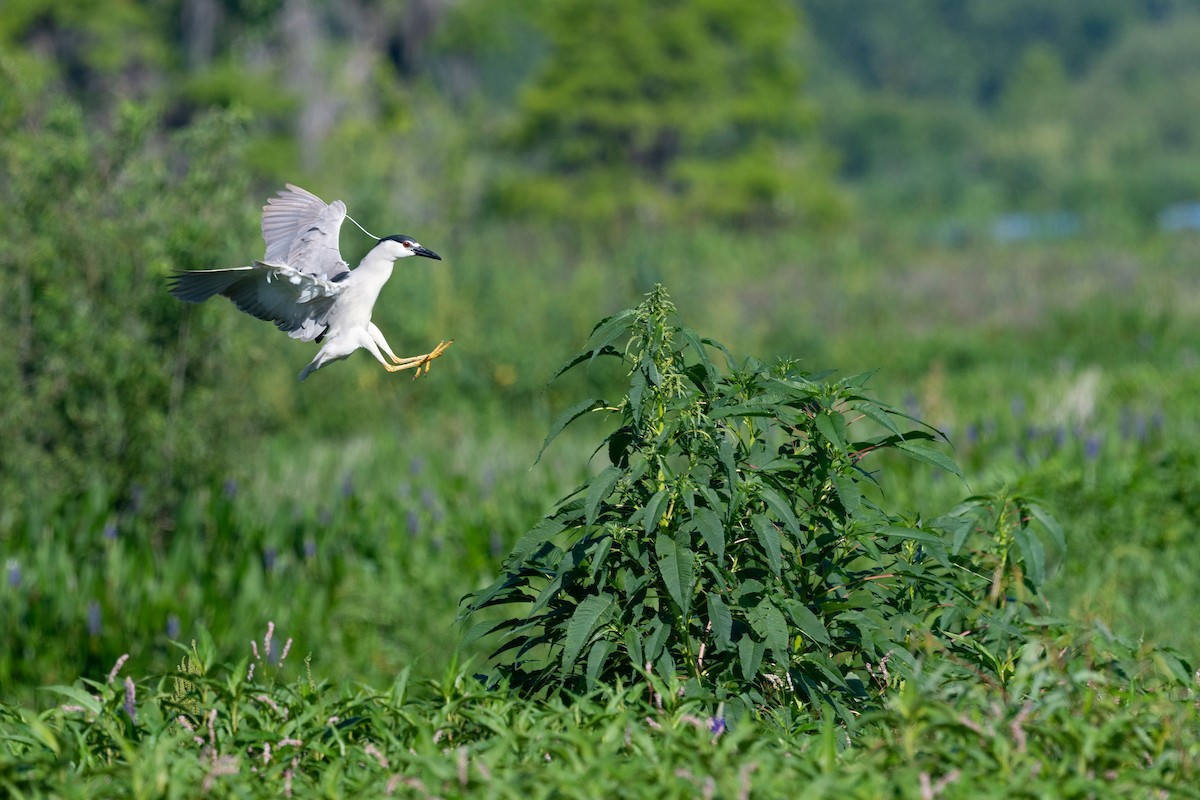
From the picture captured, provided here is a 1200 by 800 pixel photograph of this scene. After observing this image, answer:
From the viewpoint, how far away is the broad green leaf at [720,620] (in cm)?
307

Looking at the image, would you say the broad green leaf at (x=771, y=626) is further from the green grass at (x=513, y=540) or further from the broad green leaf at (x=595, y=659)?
the broad green leaf at (x=595, y=659)

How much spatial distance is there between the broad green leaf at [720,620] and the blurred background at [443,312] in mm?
603

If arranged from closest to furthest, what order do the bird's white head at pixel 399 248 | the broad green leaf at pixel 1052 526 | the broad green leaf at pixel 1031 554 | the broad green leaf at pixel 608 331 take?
the bird's white head at pixel 399 248 < the broad green leaf at pixel 608 331 < the broad green leaf at pixel 1052 526 < the broad green leaf at pixel 1031 554

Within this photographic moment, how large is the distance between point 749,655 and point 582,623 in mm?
370

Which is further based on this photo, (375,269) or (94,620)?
(94,620)

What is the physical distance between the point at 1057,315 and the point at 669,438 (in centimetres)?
1227

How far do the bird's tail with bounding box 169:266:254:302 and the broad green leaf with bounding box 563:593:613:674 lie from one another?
1.04 metres

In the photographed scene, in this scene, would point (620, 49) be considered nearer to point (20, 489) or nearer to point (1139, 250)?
point (1139, 250)

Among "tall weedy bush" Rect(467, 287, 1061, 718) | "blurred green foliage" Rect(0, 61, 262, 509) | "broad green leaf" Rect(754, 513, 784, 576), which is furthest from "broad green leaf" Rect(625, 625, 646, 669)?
"blurred green foliage" Rect(0, 61, 262, 509)

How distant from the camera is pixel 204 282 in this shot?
272cm

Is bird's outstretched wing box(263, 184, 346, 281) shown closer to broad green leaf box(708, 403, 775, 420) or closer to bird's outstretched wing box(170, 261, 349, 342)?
bird's outstretched wing box(170, 261, 349, 342)

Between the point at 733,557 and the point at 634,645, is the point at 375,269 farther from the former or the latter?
the point at 733,557

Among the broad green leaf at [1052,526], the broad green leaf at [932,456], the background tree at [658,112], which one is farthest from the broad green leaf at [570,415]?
the background tree at [658,112]

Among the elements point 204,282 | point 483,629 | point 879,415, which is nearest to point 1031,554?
point 879,415
